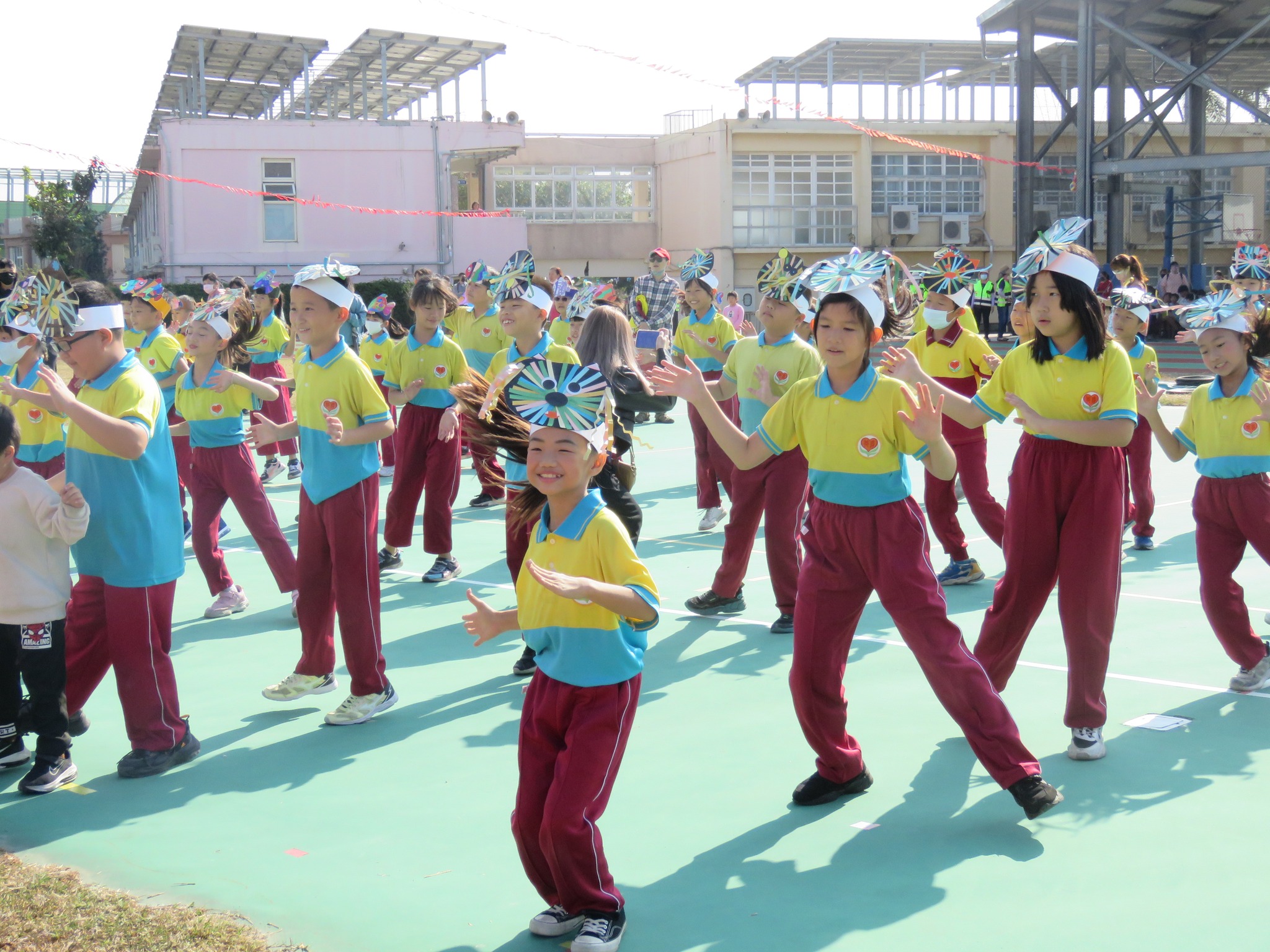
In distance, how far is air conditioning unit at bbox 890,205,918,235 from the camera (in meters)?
36.4

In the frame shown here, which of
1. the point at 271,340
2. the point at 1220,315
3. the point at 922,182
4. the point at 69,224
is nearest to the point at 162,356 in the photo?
the point at 271,340

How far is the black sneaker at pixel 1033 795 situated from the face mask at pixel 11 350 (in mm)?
4689

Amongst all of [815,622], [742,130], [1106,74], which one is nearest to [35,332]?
[815,622]

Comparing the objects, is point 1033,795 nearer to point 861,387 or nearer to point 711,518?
point 861,387

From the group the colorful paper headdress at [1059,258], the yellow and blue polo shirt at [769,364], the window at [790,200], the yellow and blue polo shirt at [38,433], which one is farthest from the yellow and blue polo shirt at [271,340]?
the window at [790,200]

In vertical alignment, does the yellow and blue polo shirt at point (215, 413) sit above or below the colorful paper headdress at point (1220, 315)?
below

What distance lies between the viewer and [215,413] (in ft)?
23.4

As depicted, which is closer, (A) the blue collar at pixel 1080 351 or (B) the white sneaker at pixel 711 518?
(A) the blue collar at pixel 1080 351

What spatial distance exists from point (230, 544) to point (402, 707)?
440 cm

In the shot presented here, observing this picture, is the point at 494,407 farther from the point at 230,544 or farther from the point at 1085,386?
the point at 230,544

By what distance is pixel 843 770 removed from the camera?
4258 mm

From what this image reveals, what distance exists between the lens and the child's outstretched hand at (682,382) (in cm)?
408

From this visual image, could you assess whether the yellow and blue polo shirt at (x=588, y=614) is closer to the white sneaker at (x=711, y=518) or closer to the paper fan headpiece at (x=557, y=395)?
the paper fan headpiece at (x=557, y=395)

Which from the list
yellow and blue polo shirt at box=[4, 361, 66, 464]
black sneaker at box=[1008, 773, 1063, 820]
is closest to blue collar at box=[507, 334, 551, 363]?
yellow and blue polo shirt at box=[4, 361, 66, 464]
